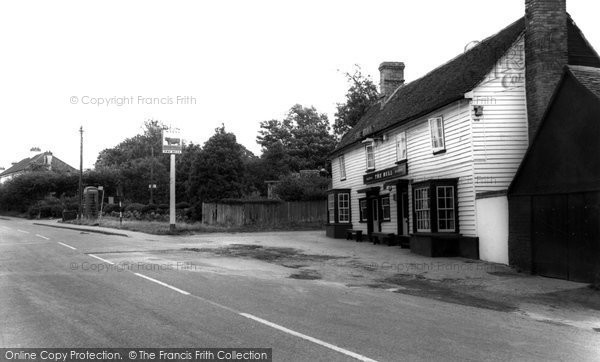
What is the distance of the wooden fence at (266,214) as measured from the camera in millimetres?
35219

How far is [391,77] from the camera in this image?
28312mm

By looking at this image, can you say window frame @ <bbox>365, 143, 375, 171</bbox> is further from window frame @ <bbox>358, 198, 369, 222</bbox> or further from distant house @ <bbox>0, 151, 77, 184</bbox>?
distant house @ <bbox>0, 151, 77, 184</bbox>

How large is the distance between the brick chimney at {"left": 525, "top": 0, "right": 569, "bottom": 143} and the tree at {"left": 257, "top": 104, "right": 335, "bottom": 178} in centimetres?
4205

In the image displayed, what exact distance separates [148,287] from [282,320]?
151 inches

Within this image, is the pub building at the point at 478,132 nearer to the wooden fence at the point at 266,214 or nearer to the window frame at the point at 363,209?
the window frame at the point at 363,209

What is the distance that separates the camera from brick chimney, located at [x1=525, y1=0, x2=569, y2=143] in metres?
15.8

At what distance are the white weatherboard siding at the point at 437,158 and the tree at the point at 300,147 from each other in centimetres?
3369

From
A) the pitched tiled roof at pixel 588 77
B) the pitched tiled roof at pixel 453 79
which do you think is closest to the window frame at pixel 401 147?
the pitched tiled roof at pixel 453 79

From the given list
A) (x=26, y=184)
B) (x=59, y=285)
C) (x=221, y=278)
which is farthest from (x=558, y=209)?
(x=26, y=184)

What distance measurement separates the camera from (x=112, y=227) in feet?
106

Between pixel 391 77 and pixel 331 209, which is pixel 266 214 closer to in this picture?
pixel 331 209

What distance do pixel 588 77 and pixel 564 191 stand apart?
2837 mm

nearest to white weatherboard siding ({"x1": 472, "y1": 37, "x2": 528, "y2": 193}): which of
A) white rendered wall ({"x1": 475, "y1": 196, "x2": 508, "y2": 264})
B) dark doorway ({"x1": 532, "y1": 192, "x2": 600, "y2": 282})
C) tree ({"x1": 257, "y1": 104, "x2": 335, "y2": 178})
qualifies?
white rendered wall ({"x1": 475, "y1": 196, "x2": 508, "y2": 264})

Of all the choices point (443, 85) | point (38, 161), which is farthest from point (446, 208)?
point (38, 161)
